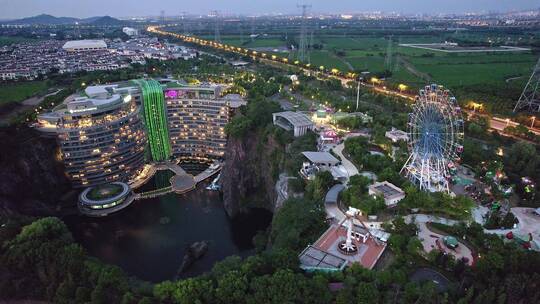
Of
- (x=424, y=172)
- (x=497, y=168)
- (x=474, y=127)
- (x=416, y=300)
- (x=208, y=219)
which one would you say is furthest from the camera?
(x=474, y=127)

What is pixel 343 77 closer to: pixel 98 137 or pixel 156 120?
pixel 156 120

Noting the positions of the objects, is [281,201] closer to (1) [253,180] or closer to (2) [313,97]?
(1) [253,180]

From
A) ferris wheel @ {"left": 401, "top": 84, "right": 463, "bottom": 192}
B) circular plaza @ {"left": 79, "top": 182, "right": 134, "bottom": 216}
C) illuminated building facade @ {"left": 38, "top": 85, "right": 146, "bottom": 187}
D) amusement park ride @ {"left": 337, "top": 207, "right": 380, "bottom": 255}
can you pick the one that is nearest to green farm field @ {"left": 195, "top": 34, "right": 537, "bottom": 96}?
ferris wheel @ {"left": 401, "top": 84, "right": 463, "bottom": 192}

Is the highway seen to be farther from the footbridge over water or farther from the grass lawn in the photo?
the grass lawn

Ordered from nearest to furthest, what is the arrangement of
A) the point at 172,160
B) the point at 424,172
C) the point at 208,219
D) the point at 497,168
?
1. the point at 424,172
2. the point at 497,168
3. the point at 208,219
4. the point at 172,160

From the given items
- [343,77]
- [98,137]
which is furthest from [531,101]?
[98,137]

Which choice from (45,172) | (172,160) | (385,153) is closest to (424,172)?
(385,153)
